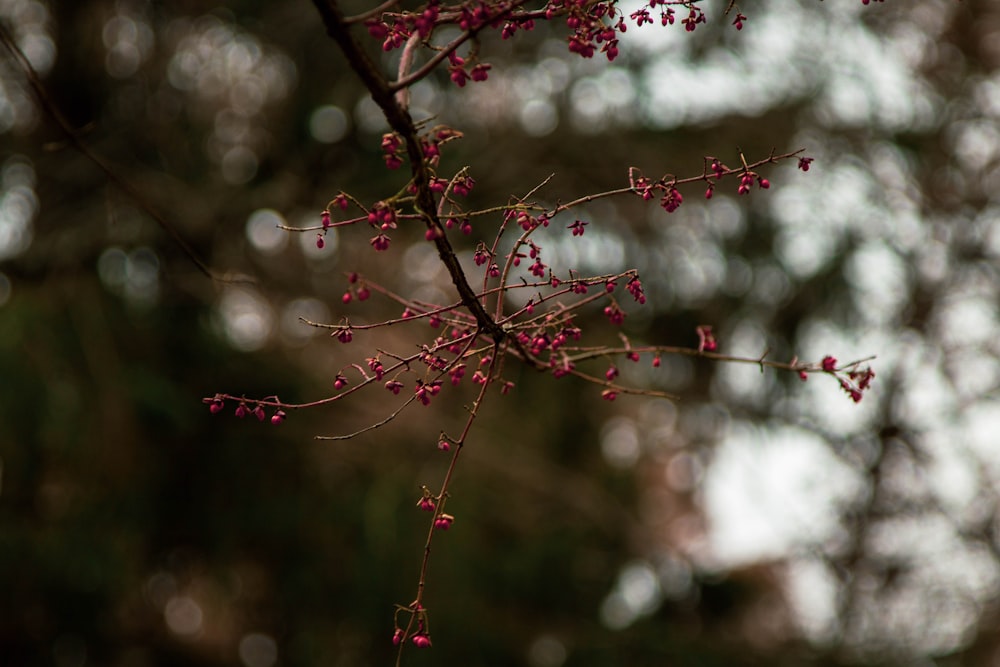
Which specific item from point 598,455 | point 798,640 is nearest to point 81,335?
point 598,455

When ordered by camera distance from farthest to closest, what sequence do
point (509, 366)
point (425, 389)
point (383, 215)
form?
point (509, 366) → point (425, 389) → point (383, 215)

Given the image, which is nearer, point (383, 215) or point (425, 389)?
point (383, 215)

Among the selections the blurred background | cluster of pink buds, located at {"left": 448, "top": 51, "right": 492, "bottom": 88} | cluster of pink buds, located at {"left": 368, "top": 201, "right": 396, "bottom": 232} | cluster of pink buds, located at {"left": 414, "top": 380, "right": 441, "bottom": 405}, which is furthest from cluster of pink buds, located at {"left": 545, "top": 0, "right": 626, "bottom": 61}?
the blurred background

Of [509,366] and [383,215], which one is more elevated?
[509,366]

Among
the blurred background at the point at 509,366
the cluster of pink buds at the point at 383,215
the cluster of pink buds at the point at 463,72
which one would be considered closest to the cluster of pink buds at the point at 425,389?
the cluster of pink buds at the point at 383,215

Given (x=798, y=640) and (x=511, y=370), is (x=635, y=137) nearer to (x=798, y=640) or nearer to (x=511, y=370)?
(x=511, y=370)

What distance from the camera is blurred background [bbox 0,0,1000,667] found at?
493cm

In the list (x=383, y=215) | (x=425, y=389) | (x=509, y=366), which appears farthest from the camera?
(x=509, y=366)

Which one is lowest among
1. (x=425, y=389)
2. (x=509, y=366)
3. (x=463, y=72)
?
(x=425, y=389)

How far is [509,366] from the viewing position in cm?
629

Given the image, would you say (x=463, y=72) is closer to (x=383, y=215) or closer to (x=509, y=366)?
(x=383, y=215)

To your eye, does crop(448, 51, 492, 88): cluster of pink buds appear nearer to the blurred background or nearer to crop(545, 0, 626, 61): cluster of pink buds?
crop(545, 0, 626, 61): cluster of pink buds

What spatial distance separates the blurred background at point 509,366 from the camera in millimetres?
4930

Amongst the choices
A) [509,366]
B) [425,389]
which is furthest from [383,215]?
[509,366]
